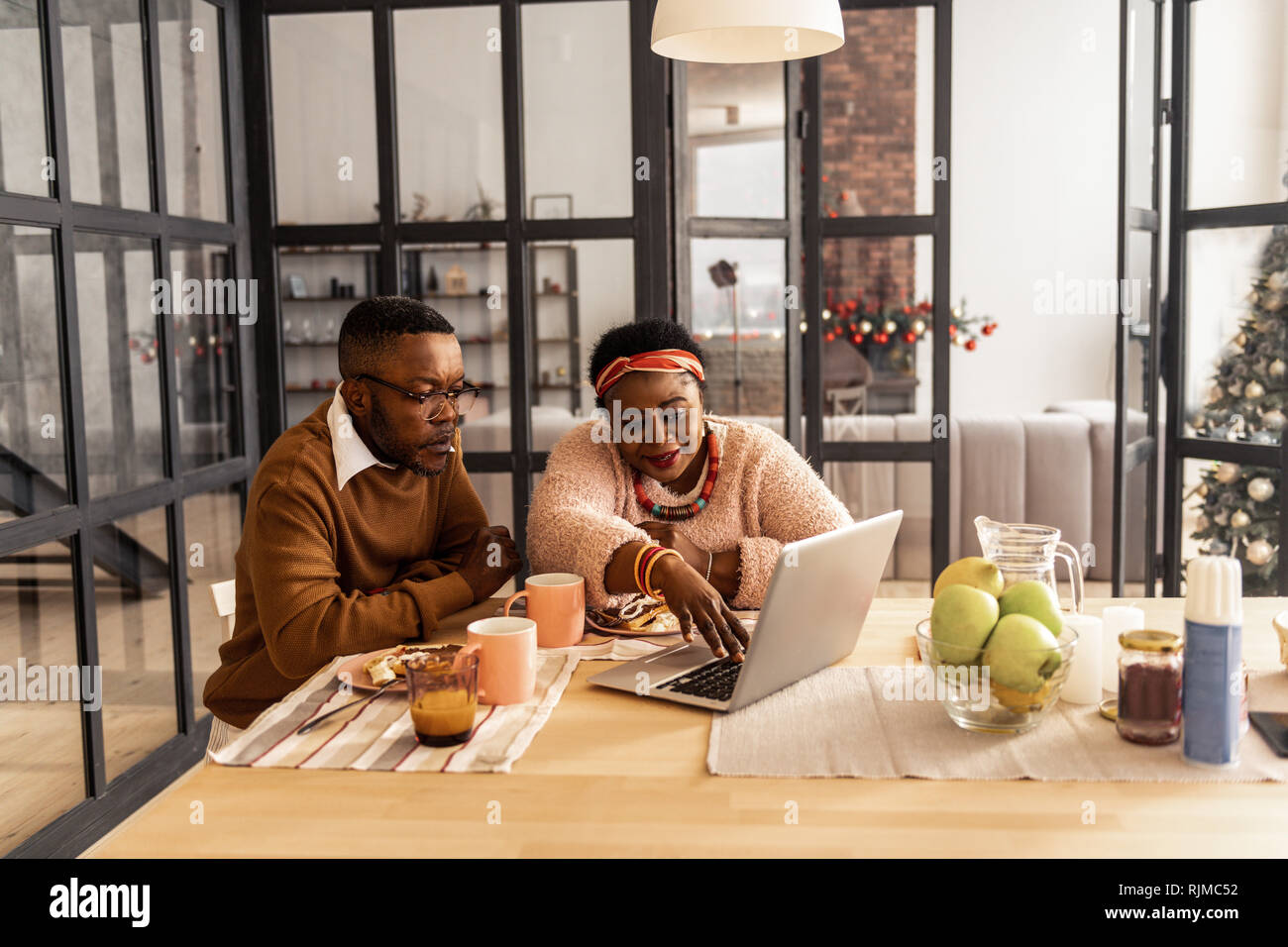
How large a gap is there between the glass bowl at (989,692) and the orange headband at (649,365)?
894 mm

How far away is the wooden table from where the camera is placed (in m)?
0.93

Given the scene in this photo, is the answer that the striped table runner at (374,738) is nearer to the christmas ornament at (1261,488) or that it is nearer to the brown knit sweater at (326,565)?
the brown knit sweater at (326,565)

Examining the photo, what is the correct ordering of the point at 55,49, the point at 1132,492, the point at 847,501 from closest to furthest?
the point at 55,49, the point at 847,501, the point at 1132,492

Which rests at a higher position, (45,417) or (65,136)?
(65,136)

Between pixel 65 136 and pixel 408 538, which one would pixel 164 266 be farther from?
pixel 408 538

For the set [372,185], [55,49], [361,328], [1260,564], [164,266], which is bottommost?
[1260,564]

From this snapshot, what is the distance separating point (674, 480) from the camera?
2012mm

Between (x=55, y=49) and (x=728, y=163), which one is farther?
(x=728, y=163)

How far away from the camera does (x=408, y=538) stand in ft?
6.07

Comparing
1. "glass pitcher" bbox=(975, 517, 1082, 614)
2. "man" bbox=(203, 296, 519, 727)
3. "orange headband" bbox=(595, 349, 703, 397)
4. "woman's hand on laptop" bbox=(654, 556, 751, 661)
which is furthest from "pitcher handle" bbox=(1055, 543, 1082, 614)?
"man" bbox=(203, 296, 519, 727)

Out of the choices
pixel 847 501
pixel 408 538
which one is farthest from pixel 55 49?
pixel 847 501

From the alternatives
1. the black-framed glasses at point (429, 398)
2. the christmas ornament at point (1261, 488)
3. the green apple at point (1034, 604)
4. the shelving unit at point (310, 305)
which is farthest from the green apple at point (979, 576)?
the christmas ornament at point (1261, 488)

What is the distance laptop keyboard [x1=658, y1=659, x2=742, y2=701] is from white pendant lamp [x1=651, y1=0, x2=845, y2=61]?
88 centimetres

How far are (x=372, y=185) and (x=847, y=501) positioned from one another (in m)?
1.58
